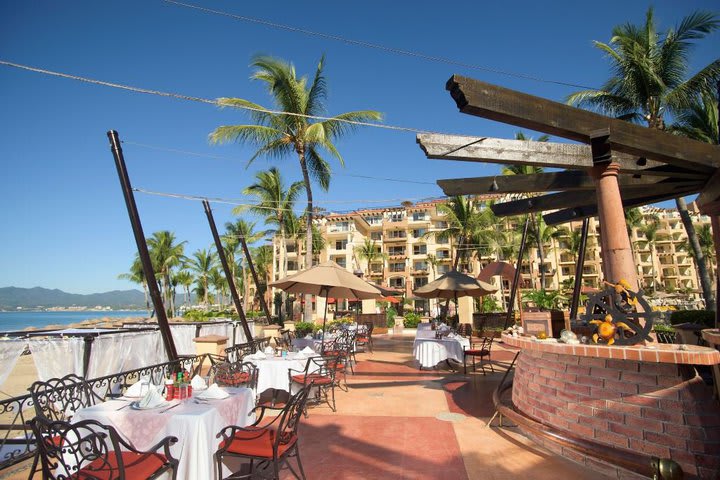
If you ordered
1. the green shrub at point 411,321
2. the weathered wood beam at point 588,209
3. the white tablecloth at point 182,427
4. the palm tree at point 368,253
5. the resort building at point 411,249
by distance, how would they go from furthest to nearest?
the resort building at point 411,249
the palm tree at point 368,253
the green shrub at point 411,321
the weathered wood beam at point 588,209
the white tablecloth at point 182,427

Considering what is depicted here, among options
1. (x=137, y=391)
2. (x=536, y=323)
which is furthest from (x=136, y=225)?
(x=536, y=323)

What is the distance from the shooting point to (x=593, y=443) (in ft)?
12.6

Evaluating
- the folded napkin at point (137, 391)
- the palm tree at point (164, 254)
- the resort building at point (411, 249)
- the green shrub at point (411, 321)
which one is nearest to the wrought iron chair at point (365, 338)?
the folded napkin at point (137, 391)

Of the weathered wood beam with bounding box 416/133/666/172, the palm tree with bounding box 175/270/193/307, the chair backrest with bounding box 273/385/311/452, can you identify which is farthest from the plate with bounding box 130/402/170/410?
the palm tree with bounding box 175/270/193/307

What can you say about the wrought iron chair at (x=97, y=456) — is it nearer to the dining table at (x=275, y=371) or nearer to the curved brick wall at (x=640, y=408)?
the dining table at (x=275, y=371)

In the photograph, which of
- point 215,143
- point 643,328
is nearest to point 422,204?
point 215,143

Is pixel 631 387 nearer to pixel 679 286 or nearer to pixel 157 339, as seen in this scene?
pixel 157 339

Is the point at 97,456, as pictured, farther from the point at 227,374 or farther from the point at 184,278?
the point at 184,278

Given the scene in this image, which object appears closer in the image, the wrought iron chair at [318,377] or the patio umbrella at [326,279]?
the wrought iron chair at [318,377]

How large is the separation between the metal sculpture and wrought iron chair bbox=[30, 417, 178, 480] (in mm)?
4236

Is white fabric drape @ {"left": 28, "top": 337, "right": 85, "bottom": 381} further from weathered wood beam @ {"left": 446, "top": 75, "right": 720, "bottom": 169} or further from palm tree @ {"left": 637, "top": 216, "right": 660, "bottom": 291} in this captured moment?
palm tree @ {"left": 637, "top": 216, "right": 660, "bottom": 291}

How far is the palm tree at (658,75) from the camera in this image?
1515 centimetres

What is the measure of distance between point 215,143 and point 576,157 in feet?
52.6

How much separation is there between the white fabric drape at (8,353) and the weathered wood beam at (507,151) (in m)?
7.93
